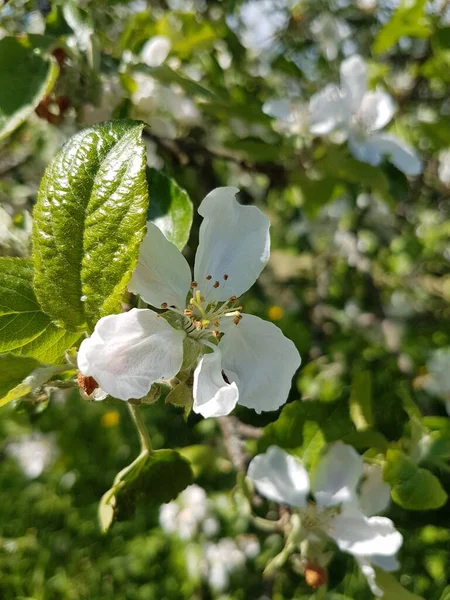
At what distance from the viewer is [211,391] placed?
56 cm

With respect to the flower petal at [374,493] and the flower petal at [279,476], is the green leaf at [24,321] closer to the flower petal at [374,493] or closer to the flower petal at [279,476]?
the flower petal at [279,476]

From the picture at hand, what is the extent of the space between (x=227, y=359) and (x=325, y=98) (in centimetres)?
93

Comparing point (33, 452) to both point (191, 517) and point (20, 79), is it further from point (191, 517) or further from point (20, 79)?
point (20, 79)

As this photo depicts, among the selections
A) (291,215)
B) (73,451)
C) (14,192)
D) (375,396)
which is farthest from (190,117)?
(73,451)

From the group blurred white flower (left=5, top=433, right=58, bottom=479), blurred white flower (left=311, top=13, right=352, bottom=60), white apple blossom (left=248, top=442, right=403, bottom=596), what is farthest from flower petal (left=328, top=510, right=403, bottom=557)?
blurred white flower (left=5, top=433, right=58, bottom=479)

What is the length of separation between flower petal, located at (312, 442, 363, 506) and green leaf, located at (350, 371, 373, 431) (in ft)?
0.25

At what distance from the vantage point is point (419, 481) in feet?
2.56

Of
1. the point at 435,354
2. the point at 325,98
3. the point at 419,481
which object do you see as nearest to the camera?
the point at 419,481

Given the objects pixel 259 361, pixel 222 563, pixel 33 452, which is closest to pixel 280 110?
pixel 259 361

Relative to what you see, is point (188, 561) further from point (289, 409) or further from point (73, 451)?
point (289, 409)

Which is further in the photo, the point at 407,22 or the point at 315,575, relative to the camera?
the point at 407,22

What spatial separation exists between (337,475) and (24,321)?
55cm

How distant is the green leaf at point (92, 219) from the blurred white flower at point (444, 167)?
2.05 m

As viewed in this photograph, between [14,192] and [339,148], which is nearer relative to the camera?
[339,148]
